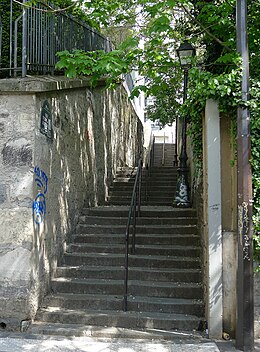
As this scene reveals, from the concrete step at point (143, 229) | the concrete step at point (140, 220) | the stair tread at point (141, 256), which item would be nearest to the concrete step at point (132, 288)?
the stair tread at point (141, 256)

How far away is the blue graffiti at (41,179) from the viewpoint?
5.12 m

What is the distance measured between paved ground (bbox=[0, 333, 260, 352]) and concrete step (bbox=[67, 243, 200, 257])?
1768 mm

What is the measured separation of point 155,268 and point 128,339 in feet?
4.83

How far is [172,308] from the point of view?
16.8ft

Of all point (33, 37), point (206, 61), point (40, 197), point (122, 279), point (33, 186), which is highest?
point (33, 37)

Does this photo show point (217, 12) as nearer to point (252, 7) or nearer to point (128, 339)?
point (252, 7)

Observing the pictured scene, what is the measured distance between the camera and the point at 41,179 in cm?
529

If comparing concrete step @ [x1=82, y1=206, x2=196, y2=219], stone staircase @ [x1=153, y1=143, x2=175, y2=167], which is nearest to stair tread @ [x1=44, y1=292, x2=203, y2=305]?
concrete step @ [x1=82, y1=206, x2=196, y2=219]

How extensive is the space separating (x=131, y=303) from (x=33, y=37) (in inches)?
164

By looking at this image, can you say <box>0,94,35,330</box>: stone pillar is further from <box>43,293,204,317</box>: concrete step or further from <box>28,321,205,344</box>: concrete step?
<box>43,293,204,317</box>: concrete step

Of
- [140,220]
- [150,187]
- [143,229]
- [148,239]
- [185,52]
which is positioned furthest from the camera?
[150,187]

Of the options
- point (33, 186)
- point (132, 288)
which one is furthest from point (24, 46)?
point (132, 288)

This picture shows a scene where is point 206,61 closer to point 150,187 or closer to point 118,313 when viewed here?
point 118,313

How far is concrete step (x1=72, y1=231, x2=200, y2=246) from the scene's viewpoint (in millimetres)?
6426
